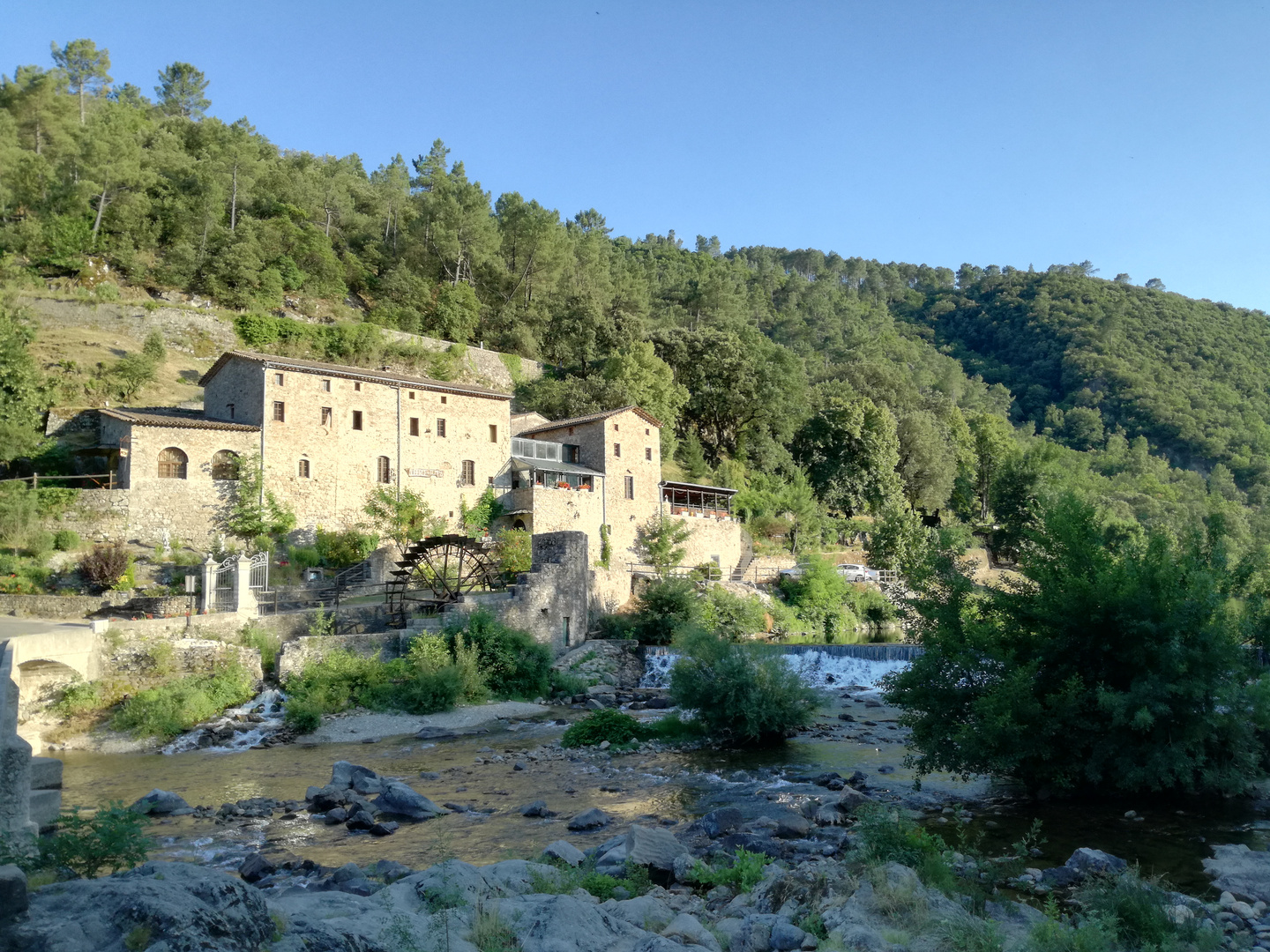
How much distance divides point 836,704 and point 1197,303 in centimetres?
9499

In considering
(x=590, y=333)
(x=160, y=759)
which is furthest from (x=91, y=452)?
(x=590, y=333)

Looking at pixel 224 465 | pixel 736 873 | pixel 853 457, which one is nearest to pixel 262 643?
pixel 224 465

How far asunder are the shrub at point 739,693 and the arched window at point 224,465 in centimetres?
1966

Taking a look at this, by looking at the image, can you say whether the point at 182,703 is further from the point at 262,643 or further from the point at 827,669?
the point at 827,669

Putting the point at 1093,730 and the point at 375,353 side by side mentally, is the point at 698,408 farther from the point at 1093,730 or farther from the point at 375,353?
the point at 1093,730

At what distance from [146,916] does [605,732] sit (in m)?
13.0

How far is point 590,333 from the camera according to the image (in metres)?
50.1

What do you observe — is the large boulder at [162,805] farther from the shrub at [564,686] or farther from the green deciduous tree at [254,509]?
the green deciduous tree at [254,509]

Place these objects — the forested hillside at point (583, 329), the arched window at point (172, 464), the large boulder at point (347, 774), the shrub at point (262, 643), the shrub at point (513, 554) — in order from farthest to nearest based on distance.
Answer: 1. the forested hillside at point (583, 329)
2. the shrub at point (513, 554)
3. the arched window at point (172, 464)
4. the shrub at point (262, 643)
5. the large boulder at point (347, 774)

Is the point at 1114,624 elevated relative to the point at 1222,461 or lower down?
lower down

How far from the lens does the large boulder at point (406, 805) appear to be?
12391 mm

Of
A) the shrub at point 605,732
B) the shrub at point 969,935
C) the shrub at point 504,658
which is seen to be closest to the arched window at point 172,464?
the shrub at point 504,658

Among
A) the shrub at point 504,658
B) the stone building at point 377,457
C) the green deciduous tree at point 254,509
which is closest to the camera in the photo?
the shrub at point 504,658

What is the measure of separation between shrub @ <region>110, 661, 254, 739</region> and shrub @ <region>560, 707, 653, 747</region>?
25.7ft
